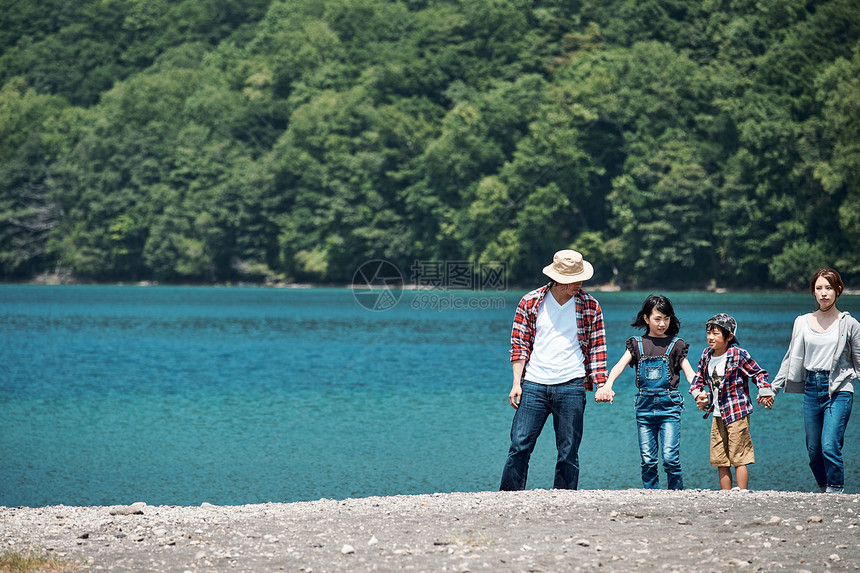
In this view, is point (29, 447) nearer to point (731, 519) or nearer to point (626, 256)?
point (731, 519)

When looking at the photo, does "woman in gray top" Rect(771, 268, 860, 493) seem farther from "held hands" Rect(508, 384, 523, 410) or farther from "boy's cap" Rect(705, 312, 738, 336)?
"held hands" Rect(508, 384, 523, 410)

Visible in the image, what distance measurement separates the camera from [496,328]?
4703cm

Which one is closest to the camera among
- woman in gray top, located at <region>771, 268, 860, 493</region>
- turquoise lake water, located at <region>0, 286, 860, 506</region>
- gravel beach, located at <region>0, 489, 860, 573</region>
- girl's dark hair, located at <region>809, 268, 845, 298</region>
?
gravel beach, located at <region>0, 489, 860, 573</region>

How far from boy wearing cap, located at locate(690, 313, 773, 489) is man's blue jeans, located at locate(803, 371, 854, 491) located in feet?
1.36

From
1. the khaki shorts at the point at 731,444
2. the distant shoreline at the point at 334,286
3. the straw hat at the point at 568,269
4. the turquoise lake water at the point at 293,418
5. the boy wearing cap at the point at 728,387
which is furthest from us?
the distant shoreline at the point at 334,286

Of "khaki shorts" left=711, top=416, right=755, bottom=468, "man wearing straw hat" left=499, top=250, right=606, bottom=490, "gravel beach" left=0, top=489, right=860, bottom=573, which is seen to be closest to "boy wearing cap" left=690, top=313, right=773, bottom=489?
"khaki shorts" left=711, top=416, right=755, bottom=468

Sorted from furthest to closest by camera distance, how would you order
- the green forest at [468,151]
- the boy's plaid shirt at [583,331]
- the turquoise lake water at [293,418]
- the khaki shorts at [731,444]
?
the green forest at [468,151] → the turquoise lake water at [293,418] → the khaki shorts at [731,444] → the boy's plaid shirt at [583,331]

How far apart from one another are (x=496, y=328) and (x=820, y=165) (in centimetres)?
2390

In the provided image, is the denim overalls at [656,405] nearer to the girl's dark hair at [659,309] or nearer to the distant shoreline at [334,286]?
the girl's dark hair at [659,309]

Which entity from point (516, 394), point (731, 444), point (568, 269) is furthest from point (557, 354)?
point (731, 444)

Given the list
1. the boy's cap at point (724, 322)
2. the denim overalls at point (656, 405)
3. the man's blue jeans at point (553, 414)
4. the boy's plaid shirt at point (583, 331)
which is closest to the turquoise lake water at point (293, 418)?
the denim overalls at point (656, 405)

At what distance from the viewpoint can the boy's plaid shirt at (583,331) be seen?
8.45 m

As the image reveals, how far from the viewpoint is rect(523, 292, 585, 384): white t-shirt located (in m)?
8.45

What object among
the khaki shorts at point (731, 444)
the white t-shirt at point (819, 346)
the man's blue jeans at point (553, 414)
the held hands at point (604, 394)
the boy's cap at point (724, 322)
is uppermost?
the boy's cap at point (724, 322)
